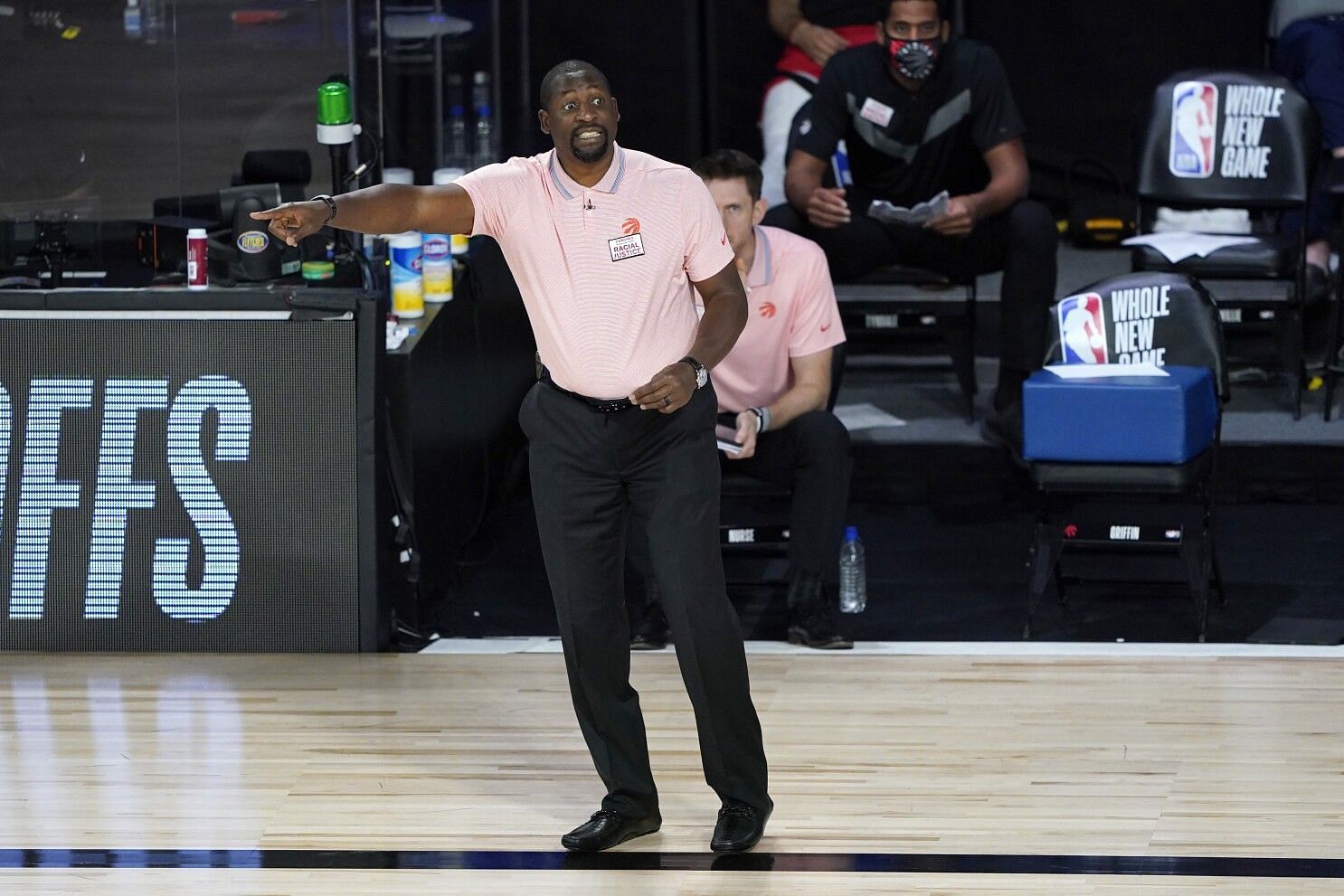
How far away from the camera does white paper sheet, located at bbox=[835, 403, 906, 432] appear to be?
21.9ft

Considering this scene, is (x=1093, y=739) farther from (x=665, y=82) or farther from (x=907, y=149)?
(x=665, y=82)

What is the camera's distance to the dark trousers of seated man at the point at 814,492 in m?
5.20

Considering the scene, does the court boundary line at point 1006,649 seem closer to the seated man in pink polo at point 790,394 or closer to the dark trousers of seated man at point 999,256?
the seated man in pink polo at point 790,394

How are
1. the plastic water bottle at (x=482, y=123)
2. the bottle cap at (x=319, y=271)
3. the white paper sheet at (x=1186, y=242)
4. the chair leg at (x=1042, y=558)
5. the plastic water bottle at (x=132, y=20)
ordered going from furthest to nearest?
the plastic water bottle at (x=482, y=123) < the white paper sheet at (x=1186, y=242) < the plastic water bottle at (x=132, y=20) < the bottle cap at (x=319, y=271) < the chair leg at (x=1042, y=558)

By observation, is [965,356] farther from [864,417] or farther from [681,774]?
[681,774]

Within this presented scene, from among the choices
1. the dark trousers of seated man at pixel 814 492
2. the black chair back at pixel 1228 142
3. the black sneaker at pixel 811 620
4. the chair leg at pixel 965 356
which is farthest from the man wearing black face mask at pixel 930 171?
the black sneaker at pixel 811 620

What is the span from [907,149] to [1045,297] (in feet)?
2.56

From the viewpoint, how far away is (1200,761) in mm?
4340

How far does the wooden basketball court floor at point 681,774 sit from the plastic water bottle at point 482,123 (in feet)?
7.40

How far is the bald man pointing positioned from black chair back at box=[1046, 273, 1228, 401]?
2039mm

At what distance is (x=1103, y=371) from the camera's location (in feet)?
17.6

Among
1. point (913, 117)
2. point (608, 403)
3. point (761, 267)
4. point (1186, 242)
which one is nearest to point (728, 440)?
point (761, 267)

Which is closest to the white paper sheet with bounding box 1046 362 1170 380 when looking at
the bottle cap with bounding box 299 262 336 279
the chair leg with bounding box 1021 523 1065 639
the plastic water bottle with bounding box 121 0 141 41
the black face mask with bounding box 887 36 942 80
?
the chair leg with bounding box 1021 523 1065 639

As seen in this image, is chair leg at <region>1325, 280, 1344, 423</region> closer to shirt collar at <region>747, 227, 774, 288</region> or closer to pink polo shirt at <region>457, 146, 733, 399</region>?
shirt collar at <region>747, 227, 774, 288</region>
